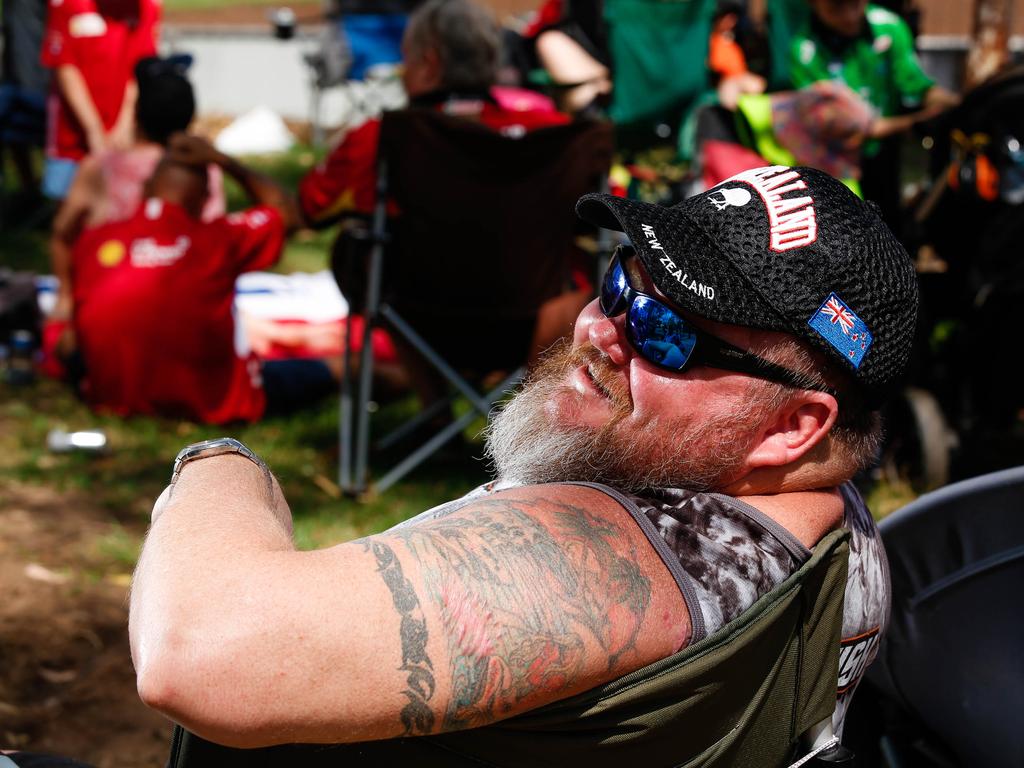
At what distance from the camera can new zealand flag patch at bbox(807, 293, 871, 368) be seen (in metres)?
1.46

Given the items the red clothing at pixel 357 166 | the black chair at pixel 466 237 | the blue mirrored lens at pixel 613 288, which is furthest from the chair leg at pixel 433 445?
the blue mirrored lens at pixel 613 288

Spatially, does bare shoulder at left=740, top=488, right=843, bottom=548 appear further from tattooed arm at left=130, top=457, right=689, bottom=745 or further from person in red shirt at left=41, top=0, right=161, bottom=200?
person in red shirt at left=41, top=0, right=161, bottom=200

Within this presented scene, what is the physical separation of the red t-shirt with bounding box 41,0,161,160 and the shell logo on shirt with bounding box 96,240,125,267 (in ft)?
9.18

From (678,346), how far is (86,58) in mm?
7274

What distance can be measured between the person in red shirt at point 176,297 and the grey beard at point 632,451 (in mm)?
3881

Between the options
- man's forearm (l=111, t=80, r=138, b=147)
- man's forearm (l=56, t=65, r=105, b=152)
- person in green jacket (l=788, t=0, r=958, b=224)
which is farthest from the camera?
man's forearm (l=111, t=80, r=138, b=147)

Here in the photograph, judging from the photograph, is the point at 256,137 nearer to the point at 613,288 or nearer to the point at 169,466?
the point at 169,466

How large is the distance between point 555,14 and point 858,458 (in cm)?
709

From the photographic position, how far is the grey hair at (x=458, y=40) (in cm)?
477

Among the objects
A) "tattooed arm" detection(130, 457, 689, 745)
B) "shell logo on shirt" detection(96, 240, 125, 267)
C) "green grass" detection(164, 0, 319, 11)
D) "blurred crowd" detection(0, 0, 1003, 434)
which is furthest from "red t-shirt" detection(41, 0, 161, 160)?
"green grass" detection(164, 0, 319, 11)

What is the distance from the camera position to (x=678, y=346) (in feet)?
5.04

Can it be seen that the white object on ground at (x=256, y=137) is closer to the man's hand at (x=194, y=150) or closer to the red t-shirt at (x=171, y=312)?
the red t-shirt at (x=171, y=312)

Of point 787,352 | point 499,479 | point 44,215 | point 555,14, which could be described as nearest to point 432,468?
point 499,479

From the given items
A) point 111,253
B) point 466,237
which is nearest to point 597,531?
point 466,237
